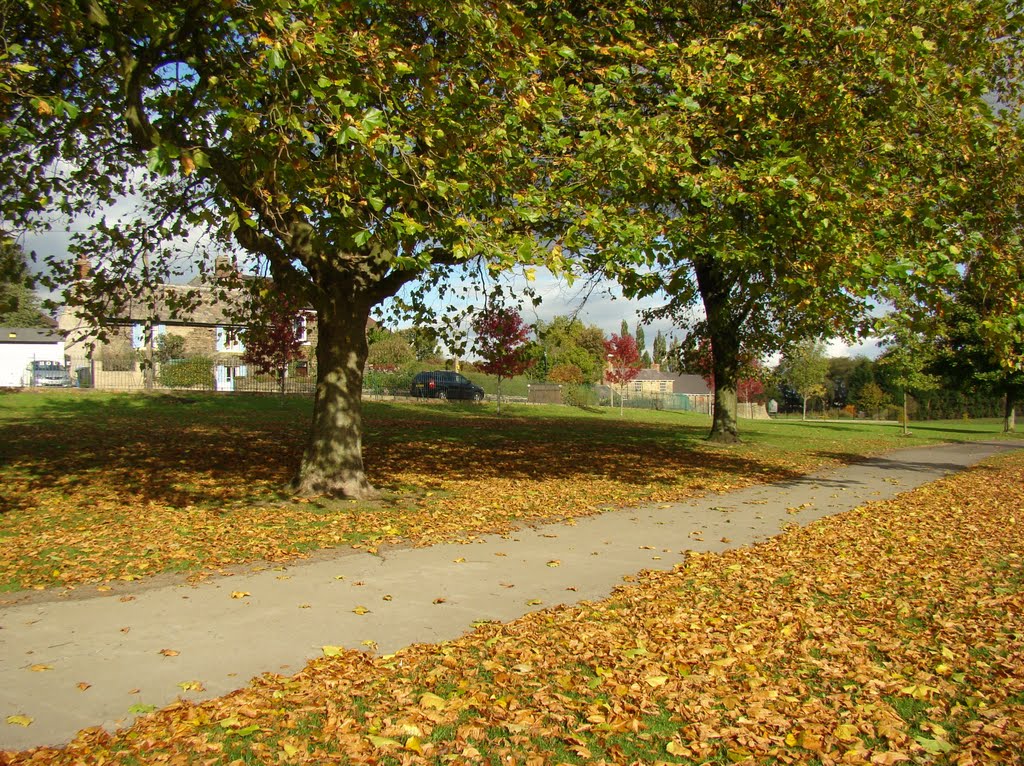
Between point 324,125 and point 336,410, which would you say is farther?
point 336,410

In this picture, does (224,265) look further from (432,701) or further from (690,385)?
(690,385)

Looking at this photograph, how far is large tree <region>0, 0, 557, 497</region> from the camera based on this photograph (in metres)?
6.94

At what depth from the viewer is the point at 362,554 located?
23.2 feet

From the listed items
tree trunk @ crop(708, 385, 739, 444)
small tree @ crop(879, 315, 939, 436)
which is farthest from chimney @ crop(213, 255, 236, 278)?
small tree @ crop(879, 315, 939, 436)

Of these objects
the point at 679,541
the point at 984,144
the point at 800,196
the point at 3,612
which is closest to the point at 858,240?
the point at 800,196

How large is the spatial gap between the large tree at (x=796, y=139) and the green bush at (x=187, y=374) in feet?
85.6

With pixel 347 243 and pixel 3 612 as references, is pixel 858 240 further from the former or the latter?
pixel 3 612

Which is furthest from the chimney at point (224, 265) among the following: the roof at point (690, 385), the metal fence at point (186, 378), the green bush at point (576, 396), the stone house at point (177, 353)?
the roof at point (690, 385)

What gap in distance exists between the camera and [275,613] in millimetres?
5320

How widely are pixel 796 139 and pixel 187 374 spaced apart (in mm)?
28834

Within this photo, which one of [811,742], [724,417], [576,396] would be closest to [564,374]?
[576,396]

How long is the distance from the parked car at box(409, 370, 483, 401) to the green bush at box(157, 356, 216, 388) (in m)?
9.51

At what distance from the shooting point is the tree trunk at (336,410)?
9.62 metres

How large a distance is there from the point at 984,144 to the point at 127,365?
38316mm
